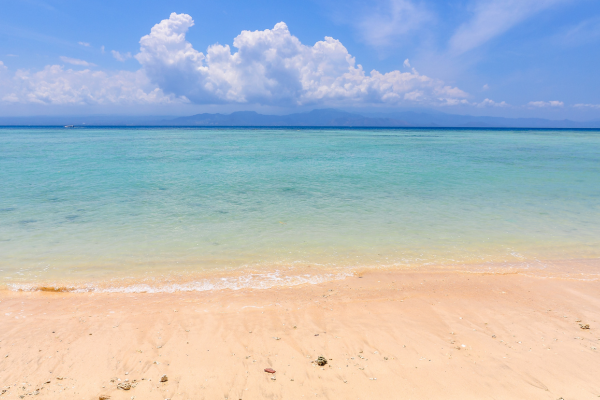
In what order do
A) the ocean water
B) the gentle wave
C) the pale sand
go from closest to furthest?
the pale sand → the gentle wave → the ocean water

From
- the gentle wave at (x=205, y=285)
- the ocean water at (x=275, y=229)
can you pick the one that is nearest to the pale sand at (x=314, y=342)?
the gentle wave at (x=205, y=285)

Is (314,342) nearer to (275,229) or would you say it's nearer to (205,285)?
(205,285)

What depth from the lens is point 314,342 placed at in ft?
18.5

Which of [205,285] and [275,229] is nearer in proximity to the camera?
[205,285]

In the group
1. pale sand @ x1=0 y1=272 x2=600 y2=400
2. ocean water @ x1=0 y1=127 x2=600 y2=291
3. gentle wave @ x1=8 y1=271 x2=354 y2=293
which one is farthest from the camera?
ocean water @ x1=0 y1=127 x2=600 y2=291

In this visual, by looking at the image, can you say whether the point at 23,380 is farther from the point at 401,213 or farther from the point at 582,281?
the point at 401,213

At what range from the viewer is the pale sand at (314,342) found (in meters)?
4.62

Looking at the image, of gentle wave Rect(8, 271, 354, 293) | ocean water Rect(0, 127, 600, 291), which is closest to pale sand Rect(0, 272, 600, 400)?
gentle wave Rect(8, 271, 354, 293)

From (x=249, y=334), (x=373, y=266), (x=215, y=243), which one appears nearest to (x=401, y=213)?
(x=373, y=266)

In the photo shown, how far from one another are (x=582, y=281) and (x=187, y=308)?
33.0 ft

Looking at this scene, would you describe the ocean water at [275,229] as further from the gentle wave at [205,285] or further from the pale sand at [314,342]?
the pale sand at [314,342]

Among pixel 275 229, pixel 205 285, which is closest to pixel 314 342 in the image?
pixel 205 285

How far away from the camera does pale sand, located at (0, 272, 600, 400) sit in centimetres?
462

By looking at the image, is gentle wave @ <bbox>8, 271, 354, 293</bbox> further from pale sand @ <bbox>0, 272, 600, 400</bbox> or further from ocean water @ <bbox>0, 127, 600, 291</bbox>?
pale sand @ <bbox>0, 272, 600, 400</bbox>
